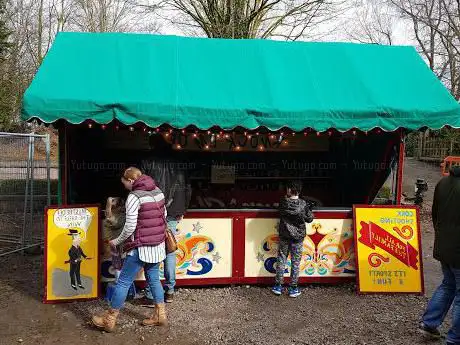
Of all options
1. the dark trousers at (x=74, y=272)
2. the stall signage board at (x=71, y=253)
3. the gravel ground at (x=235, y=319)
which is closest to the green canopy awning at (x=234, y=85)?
the stall signage board at (x=71, y=253)

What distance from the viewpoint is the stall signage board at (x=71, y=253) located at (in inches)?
202

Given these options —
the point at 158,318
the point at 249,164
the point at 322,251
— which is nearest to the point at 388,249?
the point at 322,251

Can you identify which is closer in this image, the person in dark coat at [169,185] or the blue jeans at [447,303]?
the blue jeans at [447,303]

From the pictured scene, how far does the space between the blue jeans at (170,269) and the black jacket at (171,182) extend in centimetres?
12

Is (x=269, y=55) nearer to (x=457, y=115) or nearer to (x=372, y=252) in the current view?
(x=457, y=115)

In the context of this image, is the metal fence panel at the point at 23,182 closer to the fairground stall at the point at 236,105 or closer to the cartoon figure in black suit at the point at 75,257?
the fairground stall at the point at 236,105

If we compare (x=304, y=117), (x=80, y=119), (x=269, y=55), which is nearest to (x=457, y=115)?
(x=304, y=117)

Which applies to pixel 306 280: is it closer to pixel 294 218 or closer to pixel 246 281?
pixel 246 281

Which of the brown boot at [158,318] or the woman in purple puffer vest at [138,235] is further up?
the woman in purple puffer vest at [138,235]

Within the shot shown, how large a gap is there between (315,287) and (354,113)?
2.40 m

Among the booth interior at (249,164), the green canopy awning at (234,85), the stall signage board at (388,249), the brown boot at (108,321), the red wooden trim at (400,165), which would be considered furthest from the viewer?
the booth interior at (249,164)

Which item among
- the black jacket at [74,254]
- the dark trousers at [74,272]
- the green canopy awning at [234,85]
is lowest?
the dark trousers at [74,272]

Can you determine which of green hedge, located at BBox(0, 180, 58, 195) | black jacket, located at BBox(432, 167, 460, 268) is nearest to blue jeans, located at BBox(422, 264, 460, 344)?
black jacket, located at BBox(432, 167, 460, 268)

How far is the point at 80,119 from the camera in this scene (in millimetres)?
4891
